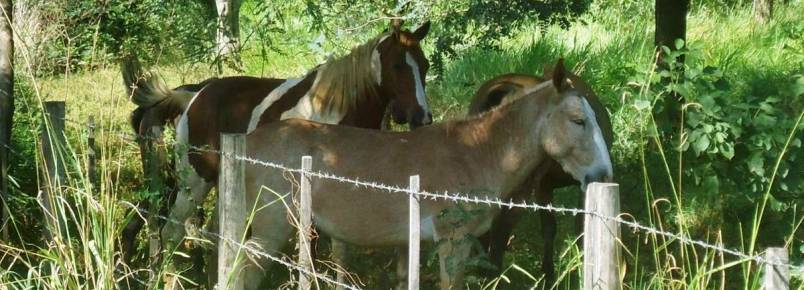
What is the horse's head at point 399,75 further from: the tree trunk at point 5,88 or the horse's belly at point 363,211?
the tree trunk at point 5,88

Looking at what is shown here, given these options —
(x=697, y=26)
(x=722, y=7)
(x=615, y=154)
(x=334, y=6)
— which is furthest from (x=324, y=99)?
(x=722, y=7)

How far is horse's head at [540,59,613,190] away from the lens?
23.8 feet

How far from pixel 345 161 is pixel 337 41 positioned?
5.68 m

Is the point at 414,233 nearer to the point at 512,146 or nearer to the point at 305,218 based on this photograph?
the point at 305,218

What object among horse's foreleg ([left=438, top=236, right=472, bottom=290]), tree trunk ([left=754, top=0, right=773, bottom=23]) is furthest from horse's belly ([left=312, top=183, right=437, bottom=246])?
tree trunk ([left=754, top=0, right=773, bottom=23])

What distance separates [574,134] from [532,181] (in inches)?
53.7

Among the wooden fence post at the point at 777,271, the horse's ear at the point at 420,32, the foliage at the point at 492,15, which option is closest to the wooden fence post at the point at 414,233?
the wooden fence post at the point at 777,271

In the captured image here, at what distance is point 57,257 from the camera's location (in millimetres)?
5852

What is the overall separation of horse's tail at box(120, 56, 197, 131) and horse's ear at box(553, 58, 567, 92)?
3.68 metres

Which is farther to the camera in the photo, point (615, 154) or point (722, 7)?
point (722, 7)

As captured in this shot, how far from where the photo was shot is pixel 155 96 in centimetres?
995

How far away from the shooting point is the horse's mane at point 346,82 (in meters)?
9.19

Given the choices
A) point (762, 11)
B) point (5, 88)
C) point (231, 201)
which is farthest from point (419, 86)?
point (762, 11)

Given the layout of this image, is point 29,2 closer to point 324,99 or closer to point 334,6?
point 334,6
